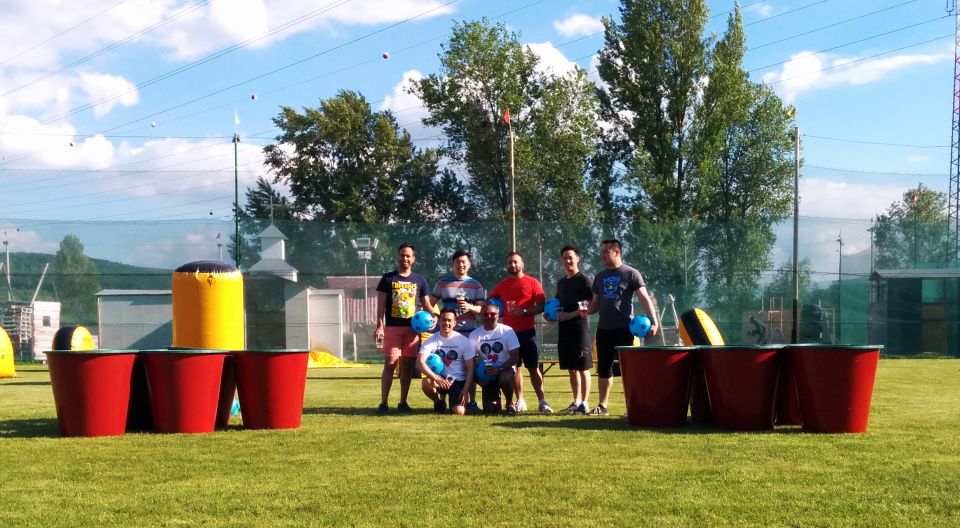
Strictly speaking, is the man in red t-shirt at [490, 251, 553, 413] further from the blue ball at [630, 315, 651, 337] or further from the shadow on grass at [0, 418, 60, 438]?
the shadow on grass at [0, 418, 60, 438]

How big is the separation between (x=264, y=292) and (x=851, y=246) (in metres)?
15.8

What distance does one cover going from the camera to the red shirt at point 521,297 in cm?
985

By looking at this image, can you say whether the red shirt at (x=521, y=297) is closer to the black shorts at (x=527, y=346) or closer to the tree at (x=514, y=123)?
the black shorts at (x=527, y=346)

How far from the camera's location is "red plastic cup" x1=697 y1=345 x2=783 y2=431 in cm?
767

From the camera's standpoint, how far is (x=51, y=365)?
7.73 metres

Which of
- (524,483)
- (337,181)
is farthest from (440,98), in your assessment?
(524,483)

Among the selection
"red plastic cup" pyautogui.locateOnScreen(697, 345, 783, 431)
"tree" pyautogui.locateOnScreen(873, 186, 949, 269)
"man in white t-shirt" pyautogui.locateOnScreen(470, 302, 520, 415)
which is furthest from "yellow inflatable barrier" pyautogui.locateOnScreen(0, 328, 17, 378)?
"tree" pyautogui.locateOnScreen(873, 186, 949, 269)

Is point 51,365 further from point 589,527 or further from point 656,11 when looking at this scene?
point 656,11

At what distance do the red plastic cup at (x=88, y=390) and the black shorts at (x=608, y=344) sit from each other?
4274mm

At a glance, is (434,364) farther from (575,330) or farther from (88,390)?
(88,390)

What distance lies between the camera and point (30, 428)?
333 inches

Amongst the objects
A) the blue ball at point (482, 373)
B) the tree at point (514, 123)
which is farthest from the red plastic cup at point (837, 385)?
the tree at point (514, 123)

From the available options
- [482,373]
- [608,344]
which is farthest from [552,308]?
[482,373]

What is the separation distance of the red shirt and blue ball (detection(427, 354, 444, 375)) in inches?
34.3
